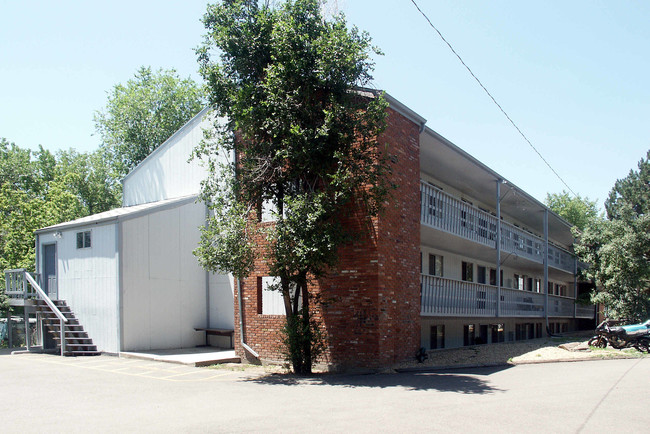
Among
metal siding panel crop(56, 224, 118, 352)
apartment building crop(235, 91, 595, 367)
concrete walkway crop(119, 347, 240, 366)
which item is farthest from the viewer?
metal siding panel crop(56, 224, 118, 352)

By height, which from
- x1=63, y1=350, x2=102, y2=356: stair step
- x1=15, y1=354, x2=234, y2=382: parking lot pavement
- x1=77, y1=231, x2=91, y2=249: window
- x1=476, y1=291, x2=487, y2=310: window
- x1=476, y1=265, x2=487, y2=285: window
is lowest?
x1=63, y1=350, x2=102, y2=356: stair step

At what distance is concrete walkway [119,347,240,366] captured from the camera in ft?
54.3

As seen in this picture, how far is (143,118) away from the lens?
148 feet

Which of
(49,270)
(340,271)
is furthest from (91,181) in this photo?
(340,271)

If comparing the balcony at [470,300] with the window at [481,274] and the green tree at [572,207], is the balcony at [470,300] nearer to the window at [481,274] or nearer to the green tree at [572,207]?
the window at [481,274]

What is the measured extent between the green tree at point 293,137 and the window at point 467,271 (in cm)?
1201

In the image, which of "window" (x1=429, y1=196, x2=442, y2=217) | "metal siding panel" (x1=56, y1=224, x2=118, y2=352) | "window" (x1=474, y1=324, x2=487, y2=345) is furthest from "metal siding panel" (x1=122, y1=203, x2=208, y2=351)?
"window" (x1=474, y1=324, x2=487, y2=345)

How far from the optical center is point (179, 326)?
20406mm

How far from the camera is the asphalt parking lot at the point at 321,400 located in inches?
332

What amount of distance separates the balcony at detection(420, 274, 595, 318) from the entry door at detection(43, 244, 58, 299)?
44.5 ft

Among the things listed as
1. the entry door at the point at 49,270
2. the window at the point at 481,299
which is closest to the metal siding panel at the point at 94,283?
the entry door at the point at 49,270

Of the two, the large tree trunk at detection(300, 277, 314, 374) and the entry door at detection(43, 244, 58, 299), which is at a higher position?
the entry door at detection(43, 244, 58, 299)

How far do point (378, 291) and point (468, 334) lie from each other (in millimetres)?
11516

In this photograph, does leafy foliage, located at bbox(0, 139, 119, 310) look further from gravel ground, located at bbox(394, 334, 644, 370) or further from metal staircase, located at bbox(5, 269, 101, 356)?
gravel ground, located at bbox(394, 334, 644, 370)
